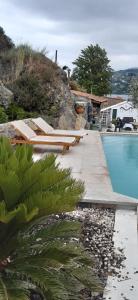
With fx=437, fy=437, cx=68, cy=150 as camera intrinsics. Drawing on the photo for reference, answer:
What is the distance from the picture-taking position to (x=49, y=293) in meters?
3.08

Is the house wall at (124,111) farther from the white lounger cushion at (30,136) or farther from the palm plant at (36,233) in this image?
the palm plant at (36,233)

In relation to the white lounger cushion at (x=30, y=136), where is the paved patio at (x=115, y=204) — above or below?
below

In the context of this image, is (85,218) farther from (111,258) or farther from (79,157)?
(79,157)

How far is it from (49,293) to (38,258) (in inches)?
12.8

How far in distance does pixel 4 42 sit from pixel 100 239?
19873mm

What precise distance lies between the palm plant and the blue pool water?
6.39 metres

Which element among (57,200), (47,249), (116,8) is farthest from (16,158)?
(116,8)

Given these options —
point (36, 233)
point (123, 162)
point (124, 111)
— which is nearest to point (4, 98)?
point (123, 162)

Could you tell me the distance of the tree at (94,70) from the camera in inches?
2239

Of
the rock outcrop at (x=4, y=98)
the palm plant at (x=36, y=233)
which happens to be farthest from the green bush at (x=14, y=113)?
the palm plant at (x=36, y=233)

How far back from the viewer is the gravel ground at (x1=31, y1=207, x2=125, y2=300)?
4.66 m

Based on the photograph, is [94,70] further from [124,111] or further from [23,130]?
[23,130]

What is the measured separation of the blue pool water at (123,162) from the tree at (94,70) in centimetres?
3270

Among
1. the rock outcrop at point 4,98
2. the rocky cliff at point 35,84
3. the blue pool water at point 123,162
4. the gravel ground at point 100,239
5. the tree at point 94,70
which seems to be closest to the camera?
the gravel ground at point 100,239
